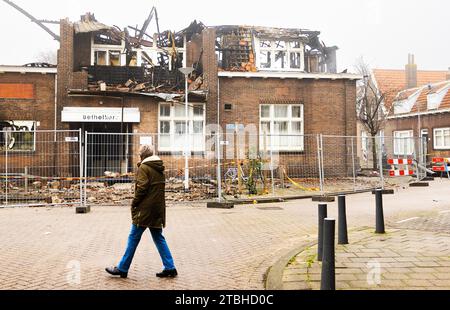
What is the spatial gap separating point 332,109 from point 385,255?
17.1 meters

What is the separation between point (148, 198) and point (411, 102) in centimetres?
3679

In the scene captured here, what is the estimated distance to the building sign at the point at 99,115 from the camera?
1948cm

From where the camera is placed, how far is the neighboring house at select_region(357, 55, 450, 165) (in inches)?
1340

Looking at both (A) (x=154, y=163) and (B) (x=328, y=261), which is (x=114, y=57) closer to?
(A) (x=154, y=163)

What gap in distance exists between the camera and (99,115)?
1972 centimetres

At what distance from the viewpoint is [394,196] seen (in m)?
14.5

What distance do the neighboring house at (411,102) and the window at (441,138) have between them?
19 centimetres

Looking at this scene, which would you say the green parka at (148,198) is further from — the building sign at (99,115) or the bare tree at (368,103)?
the bare tree at (368,103)

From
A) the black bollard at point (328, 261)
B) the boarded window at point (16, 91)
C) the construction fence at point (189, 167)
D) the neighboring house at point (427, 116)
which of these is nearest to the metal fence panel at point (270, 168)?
the construction fence at point (189, 167)

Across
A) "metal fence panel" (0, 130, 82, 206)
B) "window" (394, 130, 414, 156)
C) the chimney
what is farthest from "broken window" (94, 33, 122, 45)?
the chimney

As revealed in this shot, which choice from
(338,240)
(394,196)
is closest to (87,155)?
(338,240)

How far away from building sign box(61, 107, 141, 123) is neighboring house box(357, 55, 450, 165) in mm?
16408

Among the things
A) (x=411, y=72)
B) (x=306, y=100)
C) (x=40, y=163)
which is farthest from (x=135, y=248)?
(x=411, y=72)

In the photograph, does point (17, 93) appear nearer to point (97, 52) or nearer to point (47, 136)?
point (47, 136)
